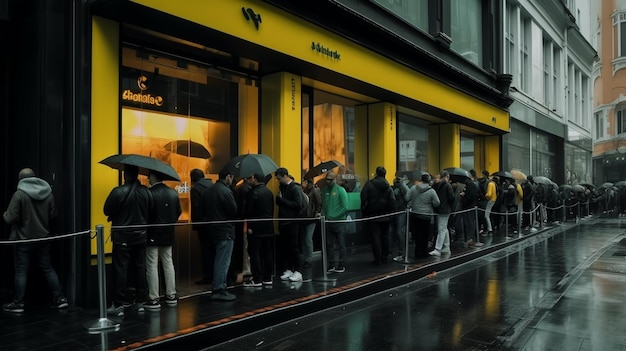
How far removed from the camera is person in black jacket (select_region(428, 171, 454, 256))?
35.3 ft

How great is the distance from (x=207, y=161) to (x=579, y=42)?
1220 inches

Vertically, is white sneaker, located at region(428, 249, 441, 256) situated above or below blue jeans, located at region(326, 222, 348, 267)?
below

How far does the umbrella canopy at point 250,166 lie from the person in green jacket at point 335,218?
1763mm

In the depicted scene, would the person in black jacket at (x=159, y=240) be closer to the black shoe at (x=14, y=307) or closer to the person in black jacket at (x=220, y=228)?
the person in black jacket at (x=220, y=228)

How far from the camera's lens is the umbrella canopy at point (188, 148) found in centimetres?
832

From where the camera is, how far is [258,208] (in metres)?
7.34

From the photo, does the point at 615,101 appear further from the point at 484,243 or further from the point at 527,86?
the point at 484,243

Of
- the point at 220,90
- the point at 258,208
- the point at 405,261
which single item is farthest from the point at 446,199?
the point at 220,90

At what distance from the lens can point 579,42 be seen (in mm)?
31234

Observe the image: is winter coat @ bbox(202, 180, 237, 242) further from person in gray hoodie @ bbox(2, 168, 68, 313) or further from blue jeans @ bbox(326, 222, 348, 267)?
blue jeans @ bbox(326, 222, 348, 267)

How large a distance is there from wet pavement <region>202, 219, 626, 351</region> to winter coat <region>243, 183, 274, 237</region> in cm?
165

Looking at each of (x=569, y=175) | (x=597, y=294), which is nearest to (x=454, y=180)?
(x=597, y=294)

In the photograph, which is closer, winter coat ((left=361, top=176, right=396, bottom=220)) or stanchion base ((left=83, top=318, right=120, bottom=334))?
stanchion base ((left=83, top=318, right=120, bottom=334))

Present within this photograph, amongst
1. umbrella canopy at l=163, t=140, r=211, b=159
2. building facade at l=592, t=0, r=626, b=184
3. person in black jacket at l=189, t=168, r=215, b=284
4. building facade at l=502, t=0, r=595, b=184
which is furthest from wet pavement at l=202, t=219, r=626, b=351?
building facade at l=592, t=0, r=626, b=184
